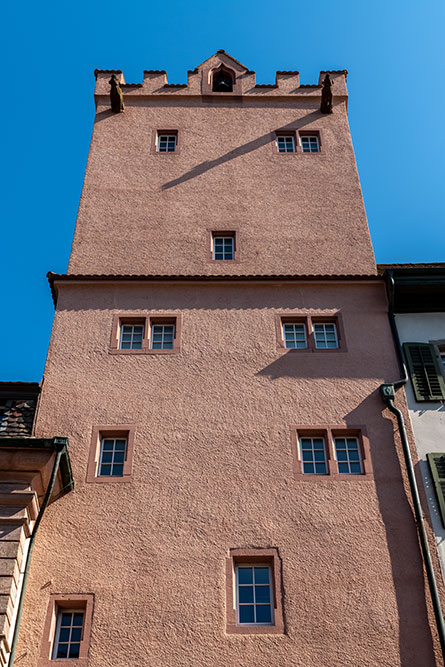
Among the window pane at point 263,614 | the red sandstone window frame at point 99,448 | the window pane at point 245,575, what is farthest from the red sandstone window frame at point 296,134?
the window pane at point 263,614

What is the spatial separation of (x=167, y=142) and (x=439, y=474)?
13.4 meters

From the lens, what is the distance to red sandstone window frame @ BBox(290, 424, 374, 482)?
54.6ft

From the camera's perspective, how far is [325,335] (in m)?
19.4

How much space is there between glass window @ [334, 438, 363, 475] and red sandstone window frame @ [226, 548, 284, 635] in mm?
2465

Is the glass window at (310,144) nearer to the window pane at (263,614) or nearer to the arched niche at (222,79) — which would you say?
the arched niche at (222,79)

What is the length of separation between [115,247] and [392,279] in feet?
23.7

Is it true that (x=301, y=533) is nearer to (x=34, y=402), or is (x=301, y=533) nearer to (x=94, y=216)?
(x=34, y=402)

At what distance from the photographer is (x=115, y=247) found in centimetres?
2158

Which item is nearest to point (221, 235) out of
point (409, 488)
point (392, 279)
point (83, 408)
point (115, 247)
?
point (115, 247)

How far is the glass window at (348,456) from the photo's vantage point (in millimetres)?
16891

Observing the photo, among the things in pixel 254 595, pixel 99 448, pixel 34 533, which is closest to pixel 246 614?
pixel 254 595

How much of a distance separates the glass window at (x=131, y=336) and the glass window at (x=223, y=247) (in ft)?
10.6

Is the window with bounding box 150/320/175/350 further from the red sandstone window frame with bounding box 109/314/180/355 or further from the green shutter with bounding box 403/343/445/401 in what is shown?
the green shutter with bounding box 403/343/445/401

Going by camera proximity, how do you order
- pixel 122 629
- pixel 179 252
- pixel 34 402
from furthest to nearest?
1. pixel 179 252
2. pixel 34 402
3. pixel 122 629
